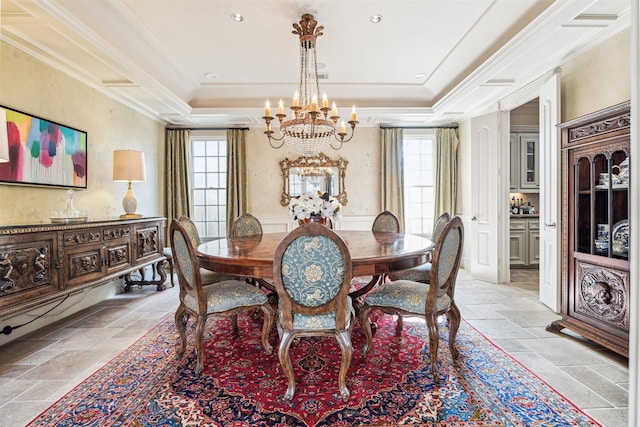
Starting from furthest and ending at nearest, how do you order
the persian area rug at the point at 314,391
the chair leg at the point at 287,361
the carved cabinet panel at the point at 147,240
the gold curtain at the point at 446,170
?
the gold curtain at the point at 446,170
the carved cabinet panel at the point at 147,240
the chair leg at the point at 287,361
the persian area rug at the point at 314,391

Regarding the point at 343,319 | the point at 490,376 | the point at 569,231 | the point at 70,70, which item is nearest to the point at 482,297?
the point at 569,231

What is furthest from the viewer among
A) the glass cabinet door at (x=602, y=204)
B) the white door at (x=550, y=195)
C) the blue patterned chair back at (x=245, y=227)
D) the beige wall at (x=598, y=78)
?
the blue patterned chair back at (x=245, y=227)

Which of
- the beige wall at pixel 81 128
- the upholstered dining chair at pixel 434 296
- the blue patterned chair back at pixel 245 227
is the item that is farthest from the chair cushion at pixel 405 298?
the beige wall at pixel 81 128

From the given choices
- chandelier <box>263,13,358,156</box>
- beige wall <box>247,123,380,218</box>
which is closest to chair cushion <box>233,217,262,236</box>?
chandelier <box>263,13,358,156</box>

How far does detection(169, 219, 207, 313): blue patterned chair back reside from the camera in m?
2.07

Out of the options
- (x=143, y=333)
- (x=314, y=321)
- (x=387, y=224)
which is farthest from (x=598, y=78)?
(x=143, y=333)

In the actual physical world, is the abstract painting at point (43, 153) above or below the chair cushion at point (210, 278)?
above

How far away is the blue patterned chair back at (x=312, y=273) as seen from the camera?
1.75 meters

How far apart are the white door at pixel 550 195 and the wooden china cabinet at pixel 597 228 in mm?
626

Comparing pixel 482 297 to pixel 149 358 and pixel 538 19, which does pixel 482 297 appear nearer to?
pixel 538 19

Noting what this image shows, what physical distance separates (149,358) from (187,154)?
398 cm

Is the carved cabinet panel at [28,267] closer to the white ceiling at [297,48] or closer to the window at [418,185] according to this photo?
the white ceiling at [297,48]

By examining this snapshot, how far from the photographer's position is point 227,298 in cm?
218

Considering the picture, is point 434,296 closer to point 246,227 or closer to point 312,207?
point 312,207
